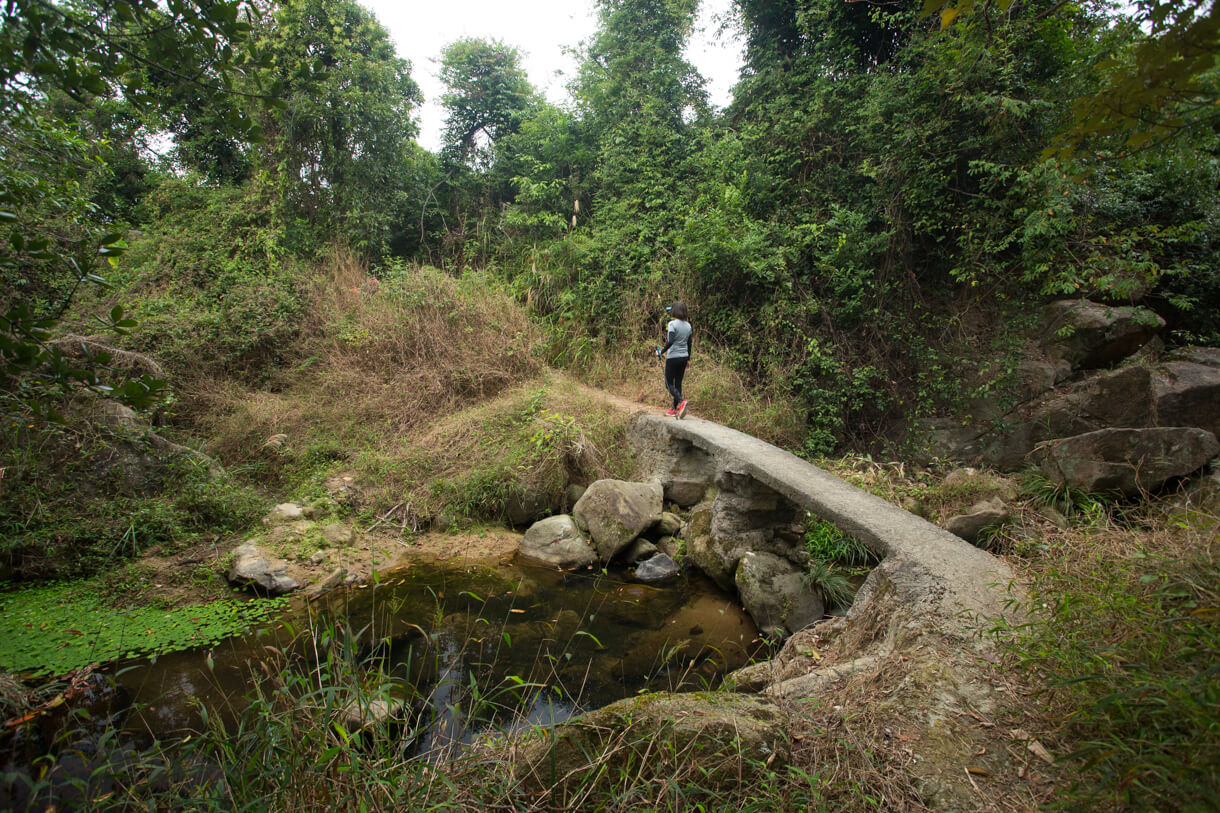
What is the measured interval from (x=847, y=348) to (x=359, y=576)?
7.22m

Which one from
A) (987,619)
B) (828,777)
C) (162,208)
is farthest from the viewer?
(162,208)

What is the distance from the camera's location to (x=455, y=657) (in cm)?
→ 383

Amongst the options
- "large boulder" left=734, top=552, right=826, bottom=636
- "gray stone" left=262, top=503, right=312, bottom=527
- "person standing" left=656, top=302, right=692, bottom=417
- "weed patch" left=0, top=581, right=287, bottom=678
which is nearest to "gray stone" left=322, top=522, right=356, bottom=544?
"gray stone" left=262, top=503, right=312, bottom=527

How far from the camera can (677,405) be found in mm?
7340

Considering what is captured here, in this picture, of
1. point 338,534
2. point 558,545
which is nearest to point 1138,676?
point 558,545

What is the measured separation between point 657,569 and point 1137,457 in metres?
4.36

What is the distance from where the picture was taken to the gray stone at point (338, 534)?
567 centimetres

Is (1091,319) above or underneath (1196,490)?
above

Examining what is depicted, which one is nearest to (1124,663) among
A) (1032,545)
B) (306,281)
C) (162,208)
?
(1032,545)

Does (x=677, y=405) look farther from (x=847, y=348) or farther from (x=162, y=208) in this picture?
(x=162, y=208)

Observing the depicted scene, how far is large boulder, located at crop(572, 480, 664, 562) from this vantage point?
5.81 m

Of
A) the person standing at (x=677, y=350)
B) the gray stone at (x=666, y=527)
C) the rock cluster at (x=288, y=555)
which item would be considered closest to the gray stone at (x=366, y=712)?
the rock cluster at (x=288, y=555)

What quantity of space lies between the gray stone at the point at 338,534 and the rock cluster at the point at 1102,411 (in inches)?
276

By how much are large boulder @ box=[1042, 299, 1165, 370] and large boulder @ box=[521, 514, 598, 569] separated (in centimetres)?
620
